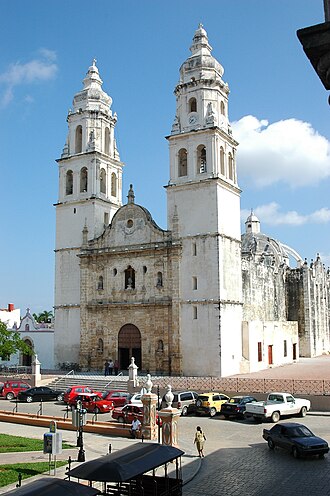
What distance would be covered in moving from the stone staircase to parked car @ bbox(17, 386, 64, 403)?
3.17m

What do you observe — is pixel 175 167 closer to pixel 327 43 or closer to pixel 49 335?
pixel 49 335

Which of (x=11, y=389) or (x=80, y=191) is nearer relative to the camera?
(x=11, y=389)

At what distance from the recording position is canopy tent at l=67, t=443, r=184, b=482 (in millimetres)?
11992

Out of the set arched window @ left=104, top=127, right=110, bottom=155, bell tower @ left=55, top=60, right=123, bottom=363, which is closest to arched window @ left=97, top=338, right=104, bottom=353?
bell tower @ left=55, top=60, right=123, bottom=363

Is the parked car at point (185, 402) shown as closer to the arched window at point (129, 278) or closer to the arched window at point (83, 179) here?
the arched window at point (129, 278)

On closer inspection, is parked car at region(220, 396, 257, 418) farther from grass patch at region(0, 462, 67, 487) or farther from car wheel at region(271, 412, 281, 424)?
grass patch at region(0, 462, 67, 487)

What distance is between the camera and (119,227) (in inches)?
1726

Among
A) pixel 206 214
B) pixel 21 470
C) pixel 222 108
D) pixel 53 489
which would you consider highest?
pixel 222 108

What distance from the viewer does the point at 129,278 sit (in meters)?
43.0

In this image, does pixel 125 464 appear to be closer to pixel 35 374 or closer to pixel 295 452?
pixel 295 452

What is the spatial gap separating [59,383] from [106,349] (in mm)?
5260

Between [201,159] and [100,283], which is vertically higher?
[201,159]

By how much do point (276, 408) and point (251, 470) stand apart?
8.73 m

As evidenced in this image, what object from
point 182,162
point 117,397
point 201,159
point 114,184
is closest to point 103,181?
point 114,184
